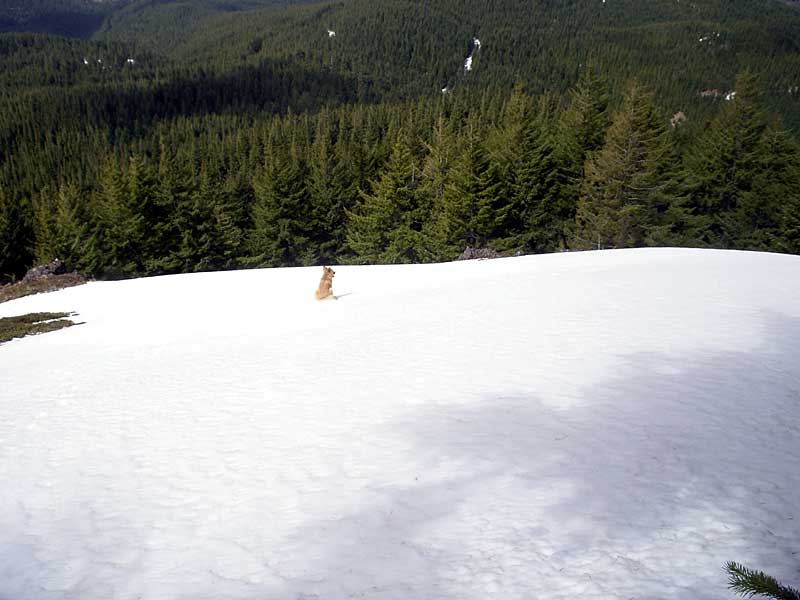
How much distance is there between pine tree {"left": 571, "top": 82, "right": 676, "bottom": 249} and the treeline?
0.10m

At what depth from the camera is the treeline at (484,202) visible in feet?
110

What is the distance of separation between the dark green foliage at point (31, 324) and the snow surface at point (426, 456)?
409cm

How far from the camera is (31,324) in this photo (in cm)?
1859

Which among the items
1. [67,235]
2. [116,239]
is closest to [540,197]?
[116,239]

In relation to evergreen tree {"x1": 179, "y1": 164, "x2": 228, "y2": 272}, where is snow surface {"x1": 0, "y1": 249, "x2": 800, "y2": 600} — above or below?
above

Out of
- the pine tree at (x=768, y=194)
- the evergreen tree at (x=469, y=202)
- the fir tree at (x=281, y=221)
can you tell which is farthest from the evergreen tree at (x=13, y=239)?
the pine tree at (x=768, y=194)

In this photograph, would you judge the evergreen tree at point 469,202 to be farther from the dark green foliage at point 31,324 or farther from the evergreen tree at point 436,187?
the dark green foliage at point 31,324

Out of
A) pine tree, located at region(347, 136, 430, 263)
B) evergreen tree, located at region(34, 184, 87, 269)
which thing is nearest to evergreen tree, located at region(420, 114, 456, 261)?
pine tree, located at region(347, 136, 430, 263)

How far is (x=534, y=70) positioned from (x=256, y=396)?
17575 cm

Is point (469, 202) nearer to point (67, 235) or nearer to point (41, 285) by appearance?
point (41, 285)

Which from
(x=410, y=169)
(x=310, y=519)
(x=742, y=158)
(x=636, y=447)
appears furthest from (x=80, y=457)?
(x=742, y=158)

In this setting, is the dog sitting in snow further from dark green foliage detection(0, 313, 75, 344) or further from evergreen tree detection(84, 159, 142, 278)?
evergreen tree detection(84, 159, 142, 278)

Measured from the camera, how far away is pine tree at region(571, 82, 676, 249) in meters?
32.1

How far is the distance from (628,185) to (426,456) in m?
30.2
